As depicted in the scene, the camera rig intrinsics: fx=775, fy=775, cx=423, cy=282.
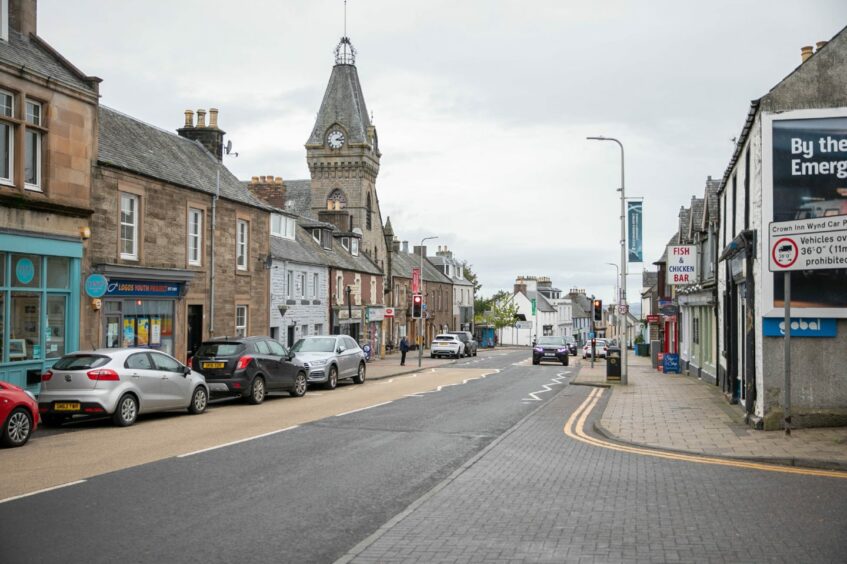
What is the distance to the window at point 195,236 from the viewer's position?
85.0 ft

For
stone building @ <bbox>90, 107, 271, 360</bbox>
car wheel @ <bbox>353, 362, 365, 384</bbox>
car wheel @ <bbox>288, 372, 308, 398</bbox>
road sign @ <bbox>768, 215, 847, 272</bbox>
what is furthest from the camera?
car wheel @ <bbox>353, 362, 365, 384</bbox>

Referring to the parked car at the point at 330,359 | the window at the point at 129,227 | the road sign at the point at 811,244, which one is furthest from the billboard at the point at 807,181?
the window at the point at 129,227

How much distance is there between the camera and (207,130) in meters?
31.8

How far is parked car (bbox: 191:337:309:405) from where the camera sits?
1984 centimetres

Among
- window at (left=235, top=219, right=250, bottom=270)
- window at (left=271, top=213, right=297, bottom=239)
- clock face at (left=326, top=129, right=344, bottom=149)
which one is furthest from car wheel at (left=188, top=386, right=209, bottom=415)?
clock face at (left=326, top=129, right=344, bottom=149)

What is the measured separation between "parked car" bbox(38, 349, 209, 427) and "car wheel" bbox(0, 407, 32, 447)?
2.01 meters

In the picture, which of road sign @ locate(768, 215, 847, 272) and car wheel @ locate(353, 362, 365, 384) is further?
car wheel @ locate(353, 362, 365, 384)

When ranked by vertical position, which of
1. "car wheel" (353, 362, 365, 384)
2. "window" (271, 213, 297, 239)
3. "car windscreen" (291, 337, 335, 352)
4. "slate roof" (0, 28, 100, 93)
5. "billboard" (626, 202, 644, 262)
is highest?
"slate roof" (0, 28, 100, 93)

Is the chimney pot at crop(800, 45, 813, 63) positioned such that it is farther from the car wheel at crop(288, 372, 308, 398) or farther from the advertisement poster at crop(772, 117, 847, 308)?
the car wheel at crop(288, 372, 308, 398)

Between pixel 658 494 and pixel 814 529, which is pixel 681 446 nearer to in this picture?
pixel 658 494

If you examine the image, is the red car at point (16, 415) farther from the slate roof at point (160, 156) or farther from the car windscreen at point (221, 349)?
the slate roof at point (160, 156)

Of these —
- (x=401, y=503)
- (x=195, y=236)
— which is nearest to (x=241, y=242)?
(x=195, y=236)

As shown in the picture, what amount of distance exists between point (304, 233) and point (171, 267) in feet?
66.6

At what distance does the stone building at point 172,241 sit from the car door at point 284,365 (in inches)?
170
